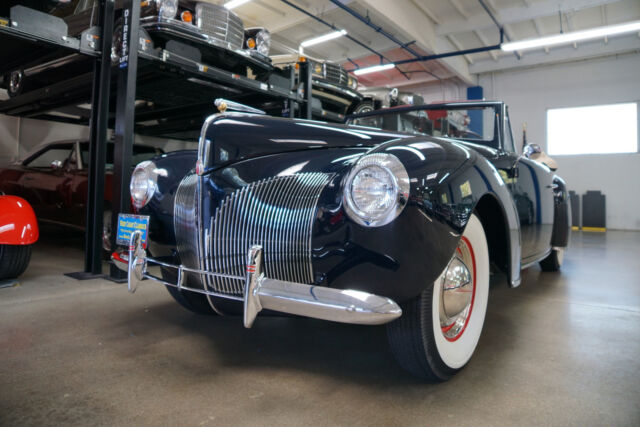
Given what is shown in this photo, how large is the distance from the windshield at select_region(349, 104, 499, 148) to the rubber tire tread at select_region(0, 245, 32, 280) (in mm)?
2671

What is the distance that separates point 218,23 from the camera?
376cm

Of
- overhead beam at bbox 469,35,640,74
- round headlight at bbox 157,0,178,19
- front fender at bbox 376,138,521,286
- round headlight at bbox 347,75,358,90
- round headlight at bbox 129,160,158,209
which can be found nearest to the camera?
front fender at bbox 376,138,521,286

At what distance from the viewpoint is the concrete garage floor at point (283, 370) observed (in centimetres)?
130

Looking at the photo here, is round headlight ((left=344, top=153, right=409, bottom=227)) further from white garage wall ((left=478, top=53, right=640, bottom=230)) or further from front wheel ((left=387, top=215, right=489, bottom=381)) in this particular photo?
white garage wall ((left=478, top=53, right=640, bottom=230))

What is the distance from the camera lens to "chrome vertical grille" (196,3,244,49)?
12.1ft

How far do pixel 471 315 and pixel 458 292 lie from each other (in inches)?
7.6

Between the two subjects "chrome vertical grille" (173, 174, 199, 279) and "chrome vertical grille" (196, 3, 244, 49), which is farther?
"chrome vertical grille" (196, 3, 244, 49)

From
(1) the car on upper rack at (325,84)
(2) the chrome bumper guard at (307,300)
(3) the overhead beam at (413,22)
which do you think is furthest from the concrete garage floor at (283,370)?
(3) the overhead beam at (413,22)

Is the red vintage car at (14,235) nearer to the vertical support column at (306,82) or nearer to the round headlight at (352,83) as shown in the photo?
the vertical support column at (306,82)

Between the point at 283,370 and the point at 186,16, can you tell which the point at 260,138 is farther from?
the point at 186,16

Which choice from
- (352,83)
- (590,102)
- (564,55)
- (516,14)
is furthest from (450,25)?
(352,83)

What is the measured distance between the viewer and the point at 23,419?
1.23 m

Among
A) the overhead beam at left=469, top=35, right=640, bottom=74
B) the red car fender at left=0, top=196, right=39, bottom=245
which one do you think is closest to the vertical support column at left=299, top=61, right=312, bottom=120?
the red car fender at left=0, top=196, right=39, bottom=245

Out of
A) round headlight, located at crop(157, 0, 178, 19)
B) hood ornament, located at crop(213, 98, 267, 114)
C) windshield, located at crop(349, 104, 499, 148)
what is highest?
round headlight, located at crop(157, 0, 178, 19)
